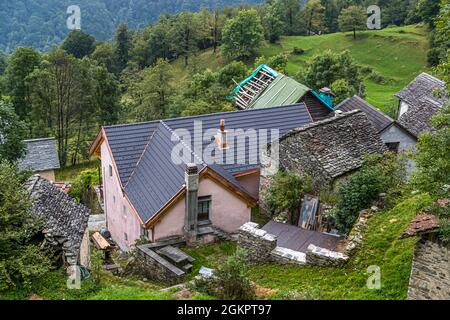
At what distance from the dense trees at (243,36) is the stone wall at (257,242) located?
6493 centimetres

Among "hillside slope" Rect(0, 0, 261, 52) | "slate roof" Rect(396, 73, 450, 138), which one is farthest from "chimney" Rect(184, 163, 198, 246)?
"hillside slope" Rect(0, 0, 261, 52)

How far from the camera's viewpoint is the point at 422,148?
11.2 m

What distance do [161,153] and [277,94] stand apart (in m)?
14.8

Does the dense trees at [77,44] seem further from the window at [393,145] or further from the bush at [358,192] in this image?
the bush at [358,192]

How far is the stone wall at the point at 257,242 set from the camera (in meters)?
16.0

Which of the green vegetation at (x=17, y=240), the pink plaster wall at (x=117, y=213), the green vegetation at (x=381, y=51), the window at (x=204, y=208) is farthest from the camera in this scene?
the green vegetation at (x=381, y=51)

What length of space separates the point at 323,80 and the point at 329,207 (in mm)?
28576

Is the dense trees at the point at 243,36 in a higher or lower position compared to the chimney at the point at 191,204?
higher

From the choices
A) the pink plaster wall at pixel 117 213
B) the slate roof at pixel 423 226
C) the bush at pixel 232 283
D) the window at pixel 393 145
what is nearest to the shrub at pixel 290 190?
the pink plaster wall at pixel 117 213

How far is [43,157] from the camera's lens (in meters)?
38.7

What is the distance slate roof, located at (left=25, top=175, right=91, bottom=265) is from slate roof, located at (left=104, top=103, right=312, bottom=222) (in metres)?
2.68
